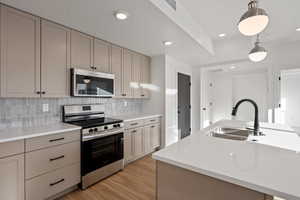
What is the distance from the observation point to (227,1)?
211 centimetres

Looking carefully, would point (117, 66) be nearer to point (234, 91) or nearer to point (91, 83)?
point (91, 83)

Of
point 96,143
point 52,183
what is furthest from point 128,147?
point 52,183

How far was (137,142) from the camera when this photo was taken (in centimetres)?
299

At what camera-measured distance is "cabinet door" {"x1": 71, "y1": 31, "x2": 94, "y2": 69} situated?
2258 millimetres

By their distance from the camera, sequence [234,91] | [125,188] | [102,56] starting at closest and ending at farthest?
1. [125,188]
2. [102,56]
3. [234,91]

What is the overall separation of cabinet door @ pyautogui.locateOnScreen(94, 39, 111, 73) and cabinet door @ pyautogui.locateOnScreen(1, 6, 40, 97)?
85cm

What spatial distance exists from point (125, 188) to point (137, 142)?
973 mm

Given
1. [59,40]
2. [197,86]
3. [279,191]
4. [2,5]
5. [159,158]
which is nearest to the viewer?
[279,191]

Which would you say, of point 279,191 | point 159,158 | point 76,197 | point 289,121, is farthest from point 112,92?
point 289,121

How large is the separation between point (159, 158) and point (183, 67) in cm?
378

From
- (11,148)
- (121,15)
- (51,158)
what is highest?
(121,15)

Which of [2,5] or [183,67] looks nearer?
[2,5]

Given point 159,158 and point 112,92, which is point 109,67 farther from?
point 159,158

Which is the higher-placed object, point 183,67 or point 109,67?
point 183,67
